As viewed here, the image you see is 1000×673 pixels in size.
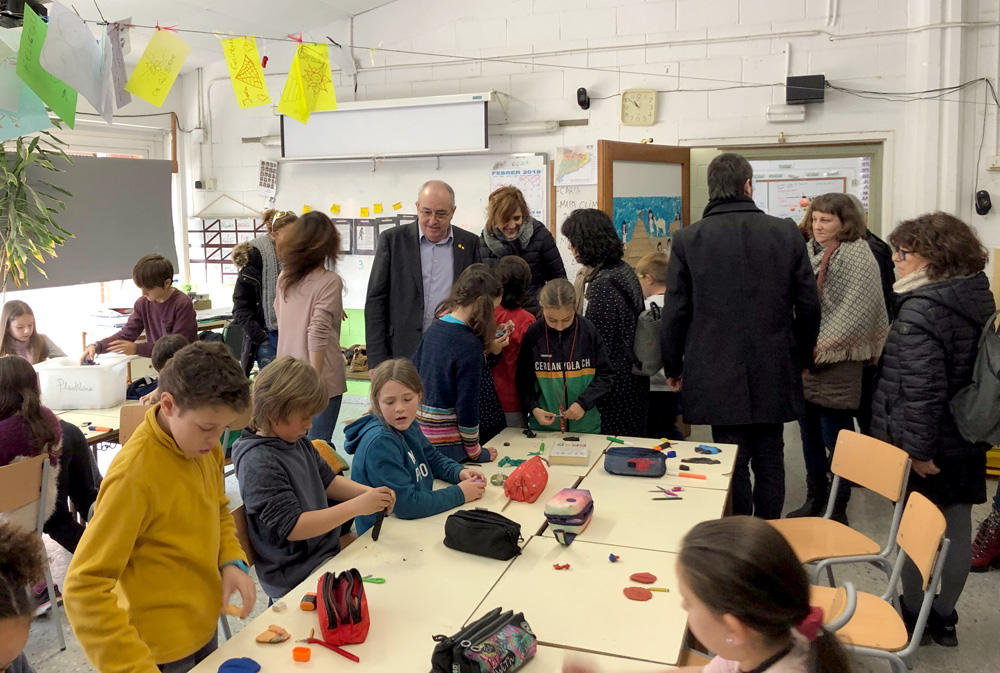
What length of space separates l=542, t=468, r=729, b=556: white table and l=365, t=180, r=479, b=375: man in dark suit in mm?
1166

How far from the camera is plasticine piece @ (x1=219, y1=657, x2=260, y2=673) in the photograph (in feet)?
4.85

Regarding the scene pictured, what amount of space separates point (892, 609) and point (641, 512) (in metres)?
0.74

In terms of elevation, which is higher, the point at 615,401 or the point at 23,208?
the point at 23,208

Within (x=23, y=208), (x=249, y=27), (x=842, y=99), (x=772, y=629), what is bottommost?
(x=772, y=629)

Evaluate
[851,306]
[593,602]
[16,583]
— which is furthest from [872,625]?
[16,583]

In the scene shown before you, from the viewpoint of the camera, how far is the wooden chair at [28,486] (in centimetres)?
258

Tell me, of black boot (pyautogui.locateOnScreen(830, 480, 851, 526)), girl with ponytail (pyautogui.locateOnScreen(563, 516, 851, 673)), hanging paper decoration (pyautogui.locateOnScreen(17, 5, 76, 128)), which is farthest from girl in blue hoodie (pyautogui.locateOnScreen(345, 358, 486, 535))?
black boot (pyautogui.locateOnScreen(830, 480, 851, 526))

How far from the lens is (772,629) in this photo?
1.21 metres

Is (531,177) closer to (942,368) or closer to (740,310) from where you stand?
(740,310)

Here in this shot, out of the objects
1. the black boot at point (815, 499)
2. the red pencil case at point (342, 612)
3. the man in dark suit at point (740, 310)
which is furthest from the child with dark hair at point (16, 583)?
the black boot at point (815, 499)

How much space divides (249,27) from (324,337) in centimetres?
386

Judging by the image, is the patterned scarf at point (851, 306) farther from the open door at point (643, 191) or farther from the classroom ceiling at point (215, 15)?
the classroom ceiling at point (215, 15)

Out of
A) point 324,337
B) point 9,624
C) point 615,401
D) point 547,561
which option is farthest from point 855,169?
point 9,624

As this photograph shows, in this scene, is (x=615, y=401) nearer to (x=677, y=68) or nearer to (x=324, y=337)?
(x=324, y=337)
